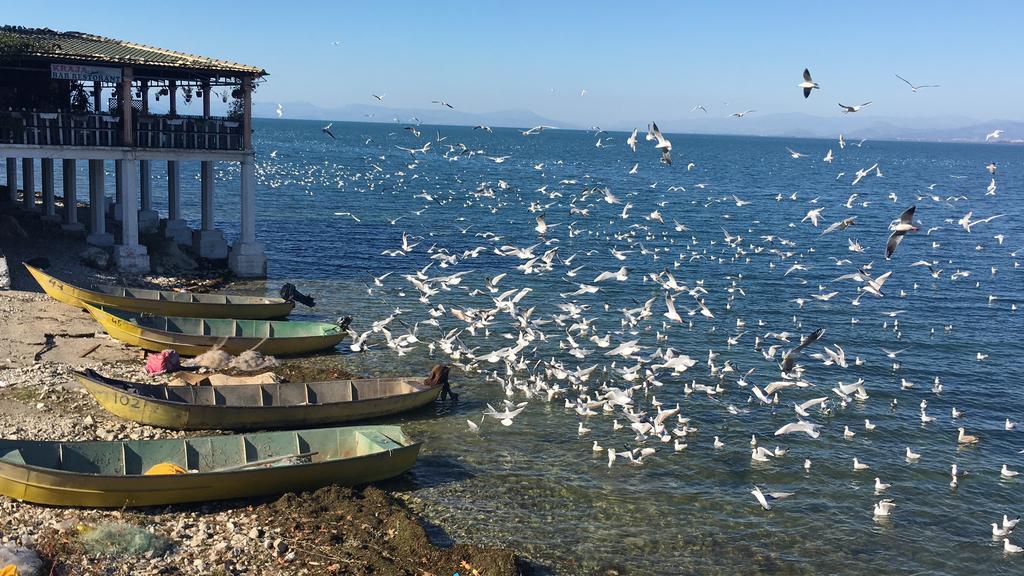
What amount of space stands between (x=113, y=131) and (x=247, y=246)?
632 centimetres

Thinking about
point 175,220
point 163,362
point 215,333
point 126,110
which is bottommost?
point 163,362

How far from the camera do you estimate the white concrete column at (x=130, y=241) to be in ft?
111

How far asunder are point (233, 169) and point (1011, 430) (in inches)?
3597

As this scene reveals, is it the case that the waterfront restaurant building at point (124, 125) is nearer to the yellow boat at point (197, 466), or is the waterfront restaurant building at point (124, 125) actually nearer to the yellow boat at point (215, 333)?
the yellow boat at point (215, 333)

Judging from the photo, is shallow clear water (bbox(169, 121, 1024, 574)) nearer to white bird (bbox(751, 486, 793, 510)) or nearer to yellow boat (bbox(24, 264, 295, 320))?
white bird (bbox(751, 486, 793, 510))

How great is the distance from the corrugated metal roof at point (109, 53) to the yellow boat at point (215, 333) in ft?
29.4

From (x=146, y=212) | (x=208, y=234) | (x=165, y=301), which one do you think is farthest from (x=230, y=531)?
(x=146, y=212)

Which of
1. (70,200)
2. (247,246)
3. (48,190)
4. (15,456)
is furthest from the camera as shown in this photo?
(48,190)

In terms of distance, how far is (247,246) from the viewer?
37500 millimetres

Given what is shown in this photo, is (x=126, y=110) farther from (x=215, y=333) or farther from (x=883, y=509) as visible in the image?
(x=883, y=509)

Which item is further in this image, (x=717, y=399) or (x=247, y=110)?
(x=247, y=110)

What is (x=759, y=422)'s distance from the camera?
81.8ft

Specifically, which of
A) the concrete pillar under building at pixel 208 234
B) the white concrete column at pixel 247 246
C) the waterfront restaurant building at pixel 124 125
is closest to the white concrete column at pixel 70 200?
the waterfront restaurant building at pixel 124 125

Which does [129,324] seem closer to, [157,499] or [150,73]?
[157,499]
